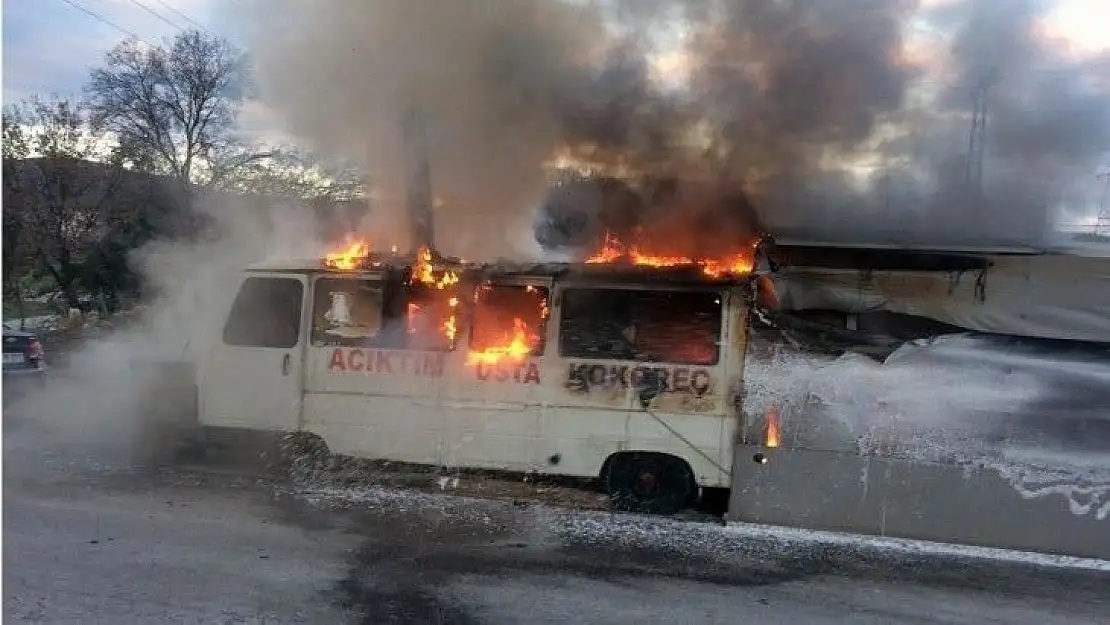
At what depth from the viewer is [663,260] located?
7.70 meters

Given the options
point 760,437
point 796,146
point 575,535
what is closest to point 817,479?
point 760,437

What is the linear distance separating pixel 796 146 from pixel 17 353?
9207 mm

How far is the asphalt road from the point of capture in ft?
13.6

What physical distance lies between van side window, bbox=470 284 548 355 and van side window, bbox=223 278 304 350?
4.69ft

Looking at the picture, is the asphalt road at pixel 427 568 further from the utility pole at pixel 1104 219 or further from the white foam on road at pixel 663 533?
the utility pole at pixel 1104 219

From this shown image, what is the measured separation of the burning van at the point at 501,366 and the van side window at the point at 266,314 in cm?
1

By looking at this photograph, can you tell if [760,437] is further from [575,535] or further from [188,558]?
[188,558]

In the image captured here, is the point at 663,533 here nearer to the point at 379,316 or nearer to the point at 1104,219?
the point at 379,316

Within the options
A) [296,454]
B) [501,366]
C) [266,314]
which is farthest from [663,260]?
[296,454]

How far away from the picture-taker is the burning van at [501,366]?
563 cm

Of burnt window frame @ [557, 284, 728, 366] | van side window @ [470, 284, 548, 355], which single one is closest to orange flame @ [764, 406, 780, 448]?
burnt window frame @ [557, 284, 728, 366]

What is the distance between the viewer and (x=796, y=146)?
9164 mm

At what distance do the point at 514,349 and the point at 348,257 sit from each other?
5.44 feet

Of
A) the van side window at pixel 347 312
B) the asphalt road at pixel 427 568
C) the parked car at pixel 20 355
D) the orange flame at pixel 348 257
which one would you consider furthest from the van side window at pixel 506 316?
the parked car at pixel 20 355
